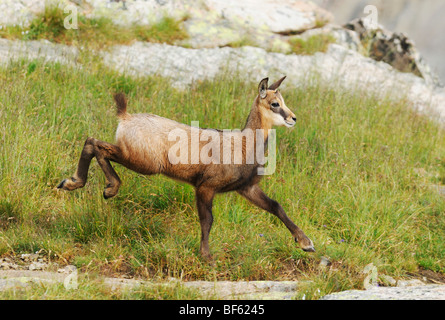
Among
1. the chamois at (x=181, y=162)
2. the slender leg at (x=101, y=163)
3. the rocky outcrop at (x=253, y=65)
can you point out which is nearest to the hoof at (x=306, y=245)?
the chamois at (x=181, y=162)

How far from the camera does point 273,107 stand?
190 inches

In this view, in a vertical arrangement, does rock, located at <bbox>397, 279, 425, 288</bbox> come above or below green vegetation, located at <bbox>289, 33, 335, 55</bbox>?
below

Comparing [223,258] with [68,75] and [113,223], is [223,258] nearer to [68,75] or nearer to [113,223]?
[113,223]

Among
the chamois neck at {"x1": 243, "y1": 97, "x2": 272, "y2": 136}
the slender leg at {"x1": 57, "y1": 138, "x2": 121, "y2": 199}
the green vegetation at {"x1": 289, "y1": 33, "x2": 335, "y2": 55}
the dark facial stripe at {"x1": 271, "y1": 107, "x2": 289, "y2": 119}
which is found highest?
the green vegetation at {"x1": 289, "y1": 33, "x2": 335, "y2": 55}

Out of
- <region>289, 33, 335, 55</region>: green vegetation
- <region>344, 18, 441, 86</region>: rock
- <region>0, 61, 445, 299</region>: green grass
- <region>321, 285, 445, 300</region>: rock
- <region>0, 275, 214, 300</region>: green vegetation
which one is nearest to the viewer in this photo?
<region>0, 275, 214, 300</region>: green vegetation

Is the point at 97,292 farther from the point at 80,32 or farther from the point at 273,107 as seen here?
the point at 80,32

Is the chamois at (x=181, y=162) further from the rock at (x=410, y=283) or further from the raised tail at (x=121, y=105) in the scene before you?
the rock at (x=410, y=283)

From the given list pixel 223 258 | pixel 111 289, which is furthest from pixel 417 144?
pixel 111 289

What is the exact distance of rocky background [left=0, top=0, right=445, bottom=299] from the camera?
916cm

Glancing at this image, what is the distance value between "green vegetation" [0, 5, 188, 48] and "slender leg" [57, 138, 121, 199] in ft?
15.5

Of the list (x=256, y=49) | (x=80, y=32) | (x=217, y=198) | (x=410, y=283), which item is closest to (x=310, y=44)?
(x=256, y=49)

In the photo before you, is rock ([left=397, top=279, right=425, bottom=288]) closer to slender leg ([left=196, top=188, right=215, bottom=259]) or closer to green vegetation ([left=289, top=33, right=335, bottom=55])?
slender leg ([left=196, top=188, right=215, bottom=259])

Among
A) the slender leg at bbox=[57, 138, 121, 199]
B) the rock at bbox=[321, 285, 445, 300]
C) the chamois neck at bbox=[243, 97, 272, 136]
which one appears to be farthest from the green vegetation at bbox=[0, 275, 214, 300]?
the chamois neck at bbox=[243, 97, 272, 136]

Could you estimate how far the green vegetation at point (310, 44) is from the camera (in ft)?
35.5
